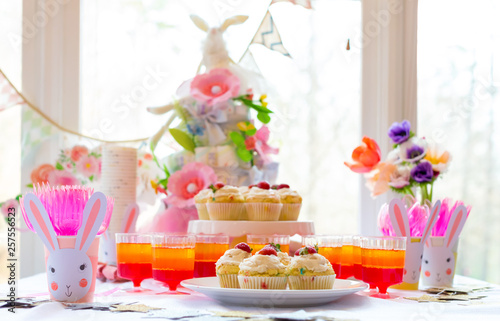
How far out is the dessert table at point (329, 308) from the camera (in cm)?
114

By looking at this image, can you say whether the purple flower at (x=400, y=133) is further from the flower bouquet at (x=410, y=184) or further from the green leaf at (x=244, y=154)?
the green leaf at (x=244, y=154)

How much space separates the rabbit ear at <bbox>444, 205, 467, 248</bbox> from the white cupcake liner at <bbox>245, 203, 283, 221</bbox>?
49cm

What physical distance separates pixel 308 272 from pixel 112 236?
0.93 m

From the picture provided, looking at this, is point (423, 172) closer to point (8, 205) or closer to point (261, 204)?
point (261, 204)

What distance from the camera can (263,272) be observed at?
126 centimetres

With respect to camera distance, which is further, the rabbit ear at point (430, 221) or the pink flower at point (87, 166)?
the pink flower at point (87, 166)

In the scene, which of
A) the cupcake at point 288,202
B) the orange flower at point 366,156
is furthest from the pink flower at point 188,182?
the orange flower at point 366,156

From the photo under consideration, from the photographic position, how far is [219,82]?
2.11 metres

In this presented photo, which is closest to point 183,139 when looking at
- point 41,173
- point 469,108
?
point 41,173

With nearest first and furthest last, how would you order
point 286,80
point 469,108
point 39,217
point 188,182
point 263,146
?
point 39,217 < point 188,182 < point 263,146 < point 469,108 < point 286,80

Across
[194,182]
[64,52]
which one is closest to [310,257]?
[194,182]

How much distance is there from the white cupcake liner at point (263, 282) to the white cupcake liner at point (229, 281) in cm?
3

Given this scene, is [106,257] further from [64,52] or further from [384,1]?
[384,1]

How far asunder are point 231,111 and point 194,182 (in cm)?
30
